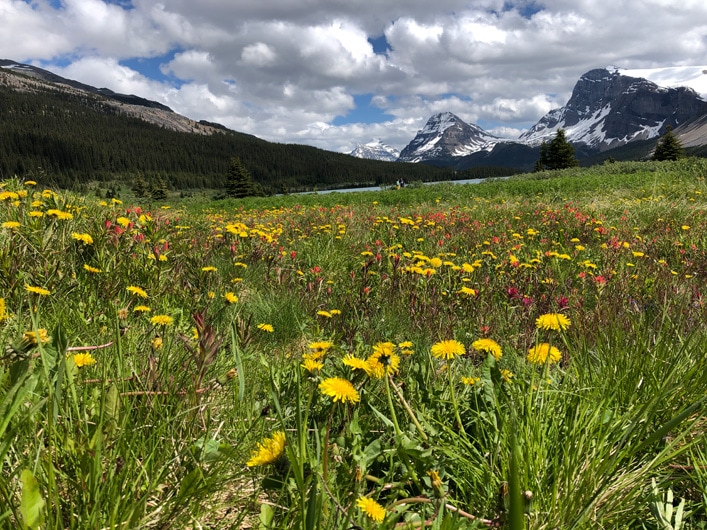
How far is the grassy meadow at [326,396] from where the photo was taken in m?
0.99

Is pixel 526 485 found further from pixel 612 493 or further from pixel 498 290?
pixel 498 290

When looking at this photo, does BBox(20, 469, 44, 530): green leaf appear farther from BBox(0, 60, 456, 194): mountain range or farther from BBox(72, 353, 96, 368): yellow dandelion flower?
BBox(0, 60, 456, 194): mountain range

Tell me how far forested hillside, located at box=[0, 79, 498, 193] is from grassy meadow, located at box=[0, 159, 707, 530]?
13238 cm

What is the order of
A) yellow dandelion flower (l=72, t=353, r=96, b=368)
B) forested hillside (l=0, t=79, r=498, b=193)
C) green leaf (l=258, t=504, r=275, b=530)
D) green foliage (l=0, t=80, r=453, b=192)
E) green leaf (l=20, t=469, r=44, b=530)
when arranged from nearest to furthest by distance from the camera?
green leaf (l=20, t=469, r=44, b=530), green leaf (l=258, t=504, r=275, b=530), yellow dandelion flower (l=72, t=353, r=96, b=368), green foliage (l=0, t=80, r=453, b=192), forested hillside (l=0, t=79, r=498, b=193)

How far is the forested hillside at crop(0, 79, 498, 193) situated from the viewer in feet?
474

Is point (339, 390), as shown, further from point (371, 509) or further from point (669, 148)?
point (669, 148)

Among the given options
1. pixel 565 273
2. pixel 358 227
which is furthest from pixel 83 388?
pixel 358 227

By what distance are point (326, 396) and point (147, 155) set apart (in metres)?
179

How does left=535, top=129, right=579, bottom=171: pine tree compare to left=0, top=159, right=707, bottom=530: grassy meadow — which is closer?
left=0, top=159, right=707, bottom=530: grassy meadow

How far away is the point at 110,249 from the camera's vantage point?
303cm

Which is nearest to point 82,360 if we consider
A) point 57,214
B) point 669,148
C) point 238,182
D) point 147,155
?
point 57,214

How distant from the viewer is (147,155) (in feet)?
513

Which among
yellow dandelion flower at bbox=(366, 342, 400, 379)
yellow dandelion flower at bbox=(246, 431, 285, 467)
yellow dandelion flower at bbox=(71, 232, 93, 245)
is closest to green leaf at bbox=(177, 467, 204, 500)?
yellow dandelion flower at bbox=(246, 431, 285, 467)

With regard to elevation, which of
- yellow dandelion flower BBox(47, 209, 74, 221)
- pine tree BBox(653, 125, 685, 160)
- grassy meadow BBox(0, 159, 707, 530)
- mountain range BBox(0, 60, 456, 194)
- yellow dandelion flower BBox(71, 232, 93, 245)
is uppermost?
mountain range BBox(0, 60, 456, 194)
